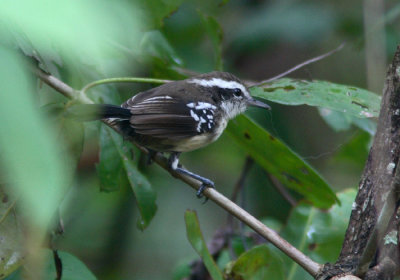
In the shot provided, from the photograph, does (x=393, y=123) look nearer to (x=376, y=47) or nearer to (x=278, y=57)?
(x=376, y=47)

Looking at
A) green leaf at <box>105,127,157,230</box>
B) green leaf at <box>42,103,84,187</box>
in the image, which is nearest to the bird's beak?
green leaf at <box>105,127,157,230</box>

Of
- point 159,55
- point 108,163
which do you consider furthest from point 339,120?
point 108,163

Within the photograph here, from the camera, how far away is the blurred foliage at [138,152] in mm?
621

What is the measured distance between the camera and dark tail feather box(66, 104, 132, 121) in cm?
219

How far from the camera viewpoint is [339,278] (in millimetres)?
1828

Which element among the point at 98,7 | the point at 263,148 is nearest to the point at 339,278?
the point at 263,148

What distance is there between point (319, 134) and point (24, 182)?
5.06 metres

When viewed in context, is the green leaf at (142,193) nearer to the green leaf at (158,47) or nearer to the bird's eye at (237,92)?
the green leaf at (158,47)

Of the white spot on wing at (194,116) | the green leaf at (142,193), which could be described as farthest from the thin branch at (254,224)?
the white spot on wing at (194,116)

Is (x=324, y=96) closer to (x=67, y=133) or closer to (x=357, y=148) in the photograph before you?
(x=67, y=133)

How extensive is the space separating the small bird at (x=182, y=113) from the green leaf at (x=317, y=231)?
734 mm

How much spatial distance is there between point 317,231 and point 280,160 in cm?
72

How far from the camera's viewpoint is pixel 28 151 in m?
0.60

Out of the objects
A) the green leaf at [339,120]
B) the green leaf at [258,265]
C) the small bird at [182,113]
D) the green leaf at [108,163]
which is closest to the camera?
the green leaf at [258,265]
